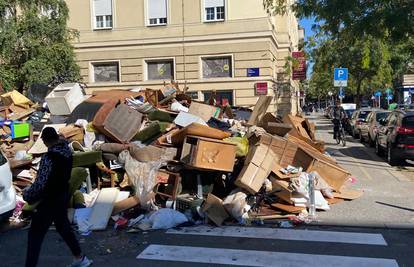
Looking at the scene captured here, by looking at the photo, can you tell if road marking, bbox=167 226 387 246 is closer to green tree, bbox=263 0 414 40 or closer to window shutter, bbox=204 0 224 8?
green tree, bbox=263 0 414 40

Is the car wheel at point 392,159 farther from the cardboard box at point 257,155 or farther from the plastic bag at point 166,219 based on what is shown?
the plastic bag at point 166,219

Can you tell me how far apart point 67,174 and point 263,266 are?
252 centimetres

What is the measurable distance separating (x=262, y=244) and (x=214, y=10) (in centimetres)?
2388

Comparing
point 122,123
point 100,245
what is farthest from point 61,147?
point 122,123

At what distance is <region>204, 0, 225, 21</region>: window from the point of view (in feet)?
95.5

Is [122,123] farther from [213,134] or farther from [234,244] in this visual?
[234,244]

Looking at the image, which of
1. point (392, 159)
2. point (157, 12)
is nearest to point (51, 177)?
point (392, 159)

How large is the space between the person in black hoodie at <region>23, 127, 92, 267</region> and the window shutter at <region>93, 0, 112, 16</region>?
26397 mm

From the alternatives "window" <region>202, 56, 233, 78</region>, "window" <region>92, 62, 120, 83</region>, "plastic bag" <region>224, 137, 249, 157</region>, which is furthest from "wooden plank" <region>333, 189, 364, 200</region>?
"window" <region>92, 62, 120, 83</region>

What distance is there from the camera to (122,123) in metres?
10.7

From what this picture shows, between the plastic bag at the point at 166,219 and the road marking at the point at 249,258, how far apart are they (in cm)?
108

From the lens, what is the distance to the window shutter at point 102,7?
100 ft

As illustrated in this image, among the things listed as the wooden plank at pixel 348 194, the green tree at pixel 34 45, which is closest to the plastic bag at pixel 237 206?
the wooden plank at pixel 348 194

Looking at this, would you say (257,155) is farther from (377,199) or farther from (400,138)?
(400,138)
